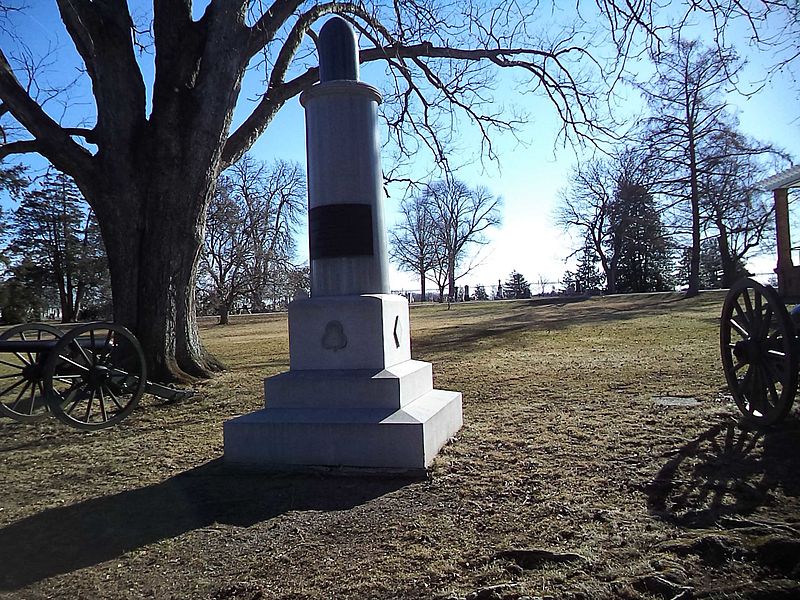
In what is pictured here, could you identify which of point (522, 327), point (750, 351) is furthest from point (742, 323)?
point (522, 327)

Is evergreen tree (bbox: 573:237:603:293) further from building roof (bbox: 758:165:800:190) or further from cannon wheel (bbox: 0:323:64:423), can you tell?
cannon wheel (bbox: 0:323:64:423)

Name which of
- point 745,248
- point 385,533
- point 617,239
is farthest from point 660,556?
point 745,248

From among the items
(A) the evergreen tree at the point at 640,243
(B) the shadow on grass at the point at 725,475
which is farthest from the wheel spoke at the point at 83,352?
(A) the evergreen tree at the point at 640,243

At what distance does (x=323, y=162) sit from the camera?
5.34m

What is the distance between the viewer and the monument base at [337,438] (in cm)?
426

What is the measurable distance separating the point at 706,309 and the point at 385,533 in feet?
68.7

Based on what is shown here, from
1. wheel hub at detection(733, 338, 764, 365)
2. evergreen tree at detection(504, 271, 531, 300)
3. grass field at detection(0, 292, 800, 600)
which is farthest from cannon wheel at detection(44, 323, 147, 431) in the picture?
evergreen tree at detection(504, 271, 531, 300)

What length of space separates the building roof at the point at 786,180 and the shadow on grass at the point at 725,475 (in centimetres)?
1327

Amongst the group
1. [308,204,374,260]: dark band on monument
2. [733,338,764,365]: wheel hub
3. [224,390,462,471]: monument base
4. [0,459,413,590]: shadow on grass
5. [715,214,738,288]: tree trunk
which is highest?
[715,214,738,288]: tree trunk

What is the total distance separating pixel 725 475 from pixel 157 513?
3.78 meters

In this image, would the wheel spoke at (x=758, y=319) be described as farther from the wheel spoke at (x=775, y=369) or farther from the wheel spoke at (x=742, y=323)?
the wheel spoke at (x=775, y=369)

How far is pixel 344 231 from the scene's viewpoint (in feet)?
17.3

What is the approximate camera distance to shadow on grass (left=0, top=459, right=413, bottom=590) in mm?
3111

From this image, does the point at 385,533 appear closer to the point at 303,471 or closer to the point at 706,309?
the point at 303,471
